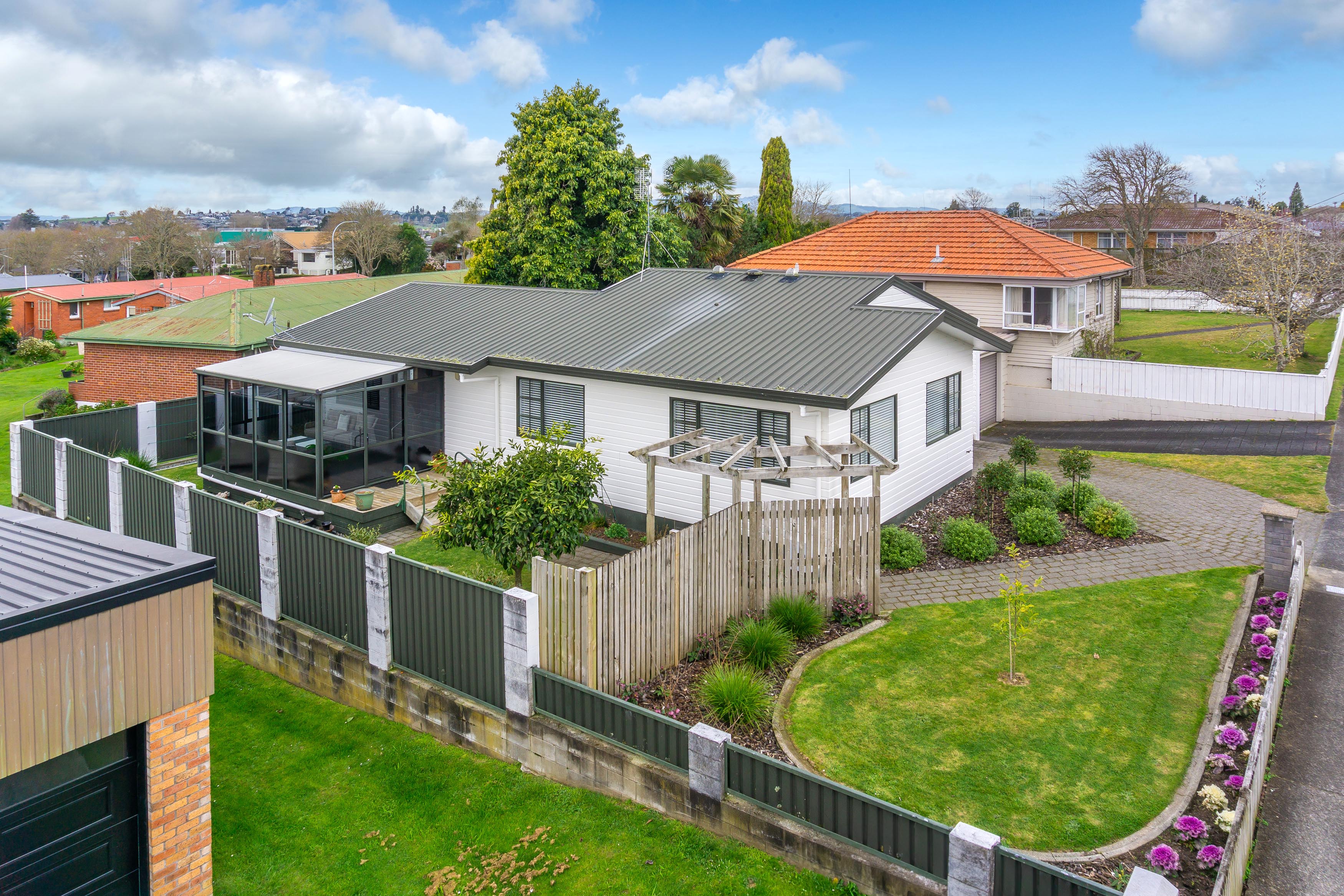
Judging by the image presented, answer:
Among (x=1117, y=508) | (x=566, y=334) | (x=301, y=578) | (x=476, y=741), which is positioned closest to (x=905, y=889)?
(x=476, y=741)

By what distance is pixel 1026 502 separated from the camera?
17047mm

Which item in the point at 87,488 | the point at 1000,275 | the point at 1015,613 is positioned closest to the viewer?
the point at 1015,613

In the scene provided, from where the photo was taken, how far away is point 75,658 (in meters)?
6.95

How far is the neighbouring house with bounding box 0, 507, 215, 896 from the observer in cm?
677

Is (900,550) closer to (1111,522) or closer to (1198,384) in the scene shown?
(1111,522)

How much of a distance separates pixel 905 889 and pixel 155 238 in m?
104

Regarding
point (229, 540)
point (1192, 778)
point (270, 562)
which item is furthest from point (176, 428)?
point (1192, 778)

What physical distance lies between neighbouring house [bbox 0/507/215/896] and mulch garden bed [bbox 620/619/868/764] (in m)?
4.43

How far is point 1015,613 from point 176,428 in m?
20.3

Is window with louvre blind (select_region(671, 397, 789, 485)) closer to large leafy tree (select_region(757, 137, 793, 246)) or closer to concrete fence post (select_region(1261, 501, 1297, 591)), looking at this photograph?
concrete fence post (select_region(1261, 501, 1297, 591))

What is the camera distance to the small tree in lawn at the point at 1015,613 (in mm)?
11289

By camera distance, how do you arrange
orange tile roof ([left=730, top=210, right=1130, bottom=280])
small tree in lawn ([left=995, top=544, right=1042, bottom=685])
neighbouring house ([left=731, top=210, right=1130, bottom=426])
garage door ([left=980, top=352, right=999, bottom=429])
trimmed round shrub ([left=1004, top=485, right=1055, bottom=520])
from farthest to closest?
orange tile roof ([left=730, top=210, right=1130, bottom=280]), neighbouring house ([left=731, top=210, right=1130, bottom=426]), garage door ([left=980, top=352, right=999, bottom=429]), trimmed round shrub ([left=1004, top=485, right=1055, bottom=520]), small tree in lawn ([left=995, top=544, right=1042, bottom=685])

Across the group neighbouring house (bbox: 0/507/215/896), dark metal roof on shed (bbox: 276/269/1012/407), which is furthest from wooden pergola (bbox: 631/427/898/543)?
neighbouring house (bbox: 0/507/215/896)

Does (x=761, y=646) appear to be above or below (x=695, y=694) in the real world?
above
